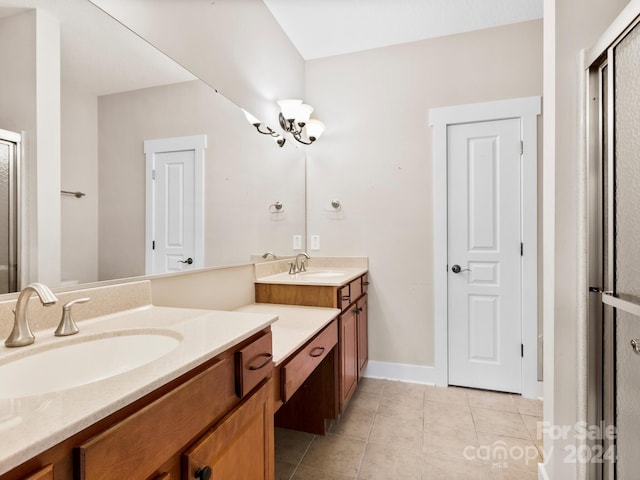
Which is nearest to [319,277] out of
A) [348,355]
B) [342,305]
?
[342,305]

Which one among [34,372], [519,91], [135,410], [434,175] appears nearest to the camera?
[135,410]

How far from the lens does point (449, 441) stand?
182cm

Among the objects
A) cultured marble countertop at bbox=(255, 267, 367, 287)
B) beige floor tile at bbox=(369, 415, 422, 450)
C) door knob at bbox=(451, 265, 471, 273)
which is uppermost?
door knob at bbox=(451, 265, 471, 273)

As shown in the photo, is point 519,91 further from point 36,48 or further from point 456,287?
point 36,48

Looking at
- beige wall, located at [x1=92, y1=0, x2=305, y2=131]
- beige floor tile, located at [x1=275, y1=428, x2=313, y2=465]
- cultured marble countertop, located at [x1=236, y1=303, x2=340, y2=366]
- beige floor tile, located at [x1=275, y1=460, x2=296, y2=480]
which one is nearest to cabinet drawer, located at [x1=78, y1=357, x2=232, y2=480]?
cultured marble countertop, located at [x1=236, y1=303, x2=340, y2=366]

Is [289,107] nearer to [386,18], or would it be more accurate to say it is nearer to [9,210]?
[386,18]

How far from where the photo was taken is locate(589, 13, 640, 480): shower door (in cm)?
110

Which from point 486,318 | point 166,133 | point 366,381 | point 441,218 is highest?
point 166,133

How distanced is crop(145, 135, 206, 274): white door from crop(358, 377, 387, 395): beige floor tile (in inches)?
65.3

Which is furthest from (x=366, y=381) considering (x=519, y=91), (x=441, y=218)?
(x=519, y=91)

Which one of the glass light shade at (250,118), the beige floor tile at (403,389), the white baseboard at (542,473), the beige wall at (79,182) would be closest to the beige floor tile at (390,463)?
the white baseboard at (542,473)

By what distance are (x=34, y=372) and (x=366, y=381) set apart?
7.55 feet

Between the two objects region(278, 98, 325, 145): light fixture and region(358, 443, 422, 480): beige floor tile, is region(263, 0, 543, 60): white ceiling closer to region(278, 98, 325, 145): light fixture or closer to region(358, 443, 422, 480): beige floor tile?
region(278, 98, 325, 145): light fixture

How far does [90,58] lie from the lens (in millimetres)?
1055
